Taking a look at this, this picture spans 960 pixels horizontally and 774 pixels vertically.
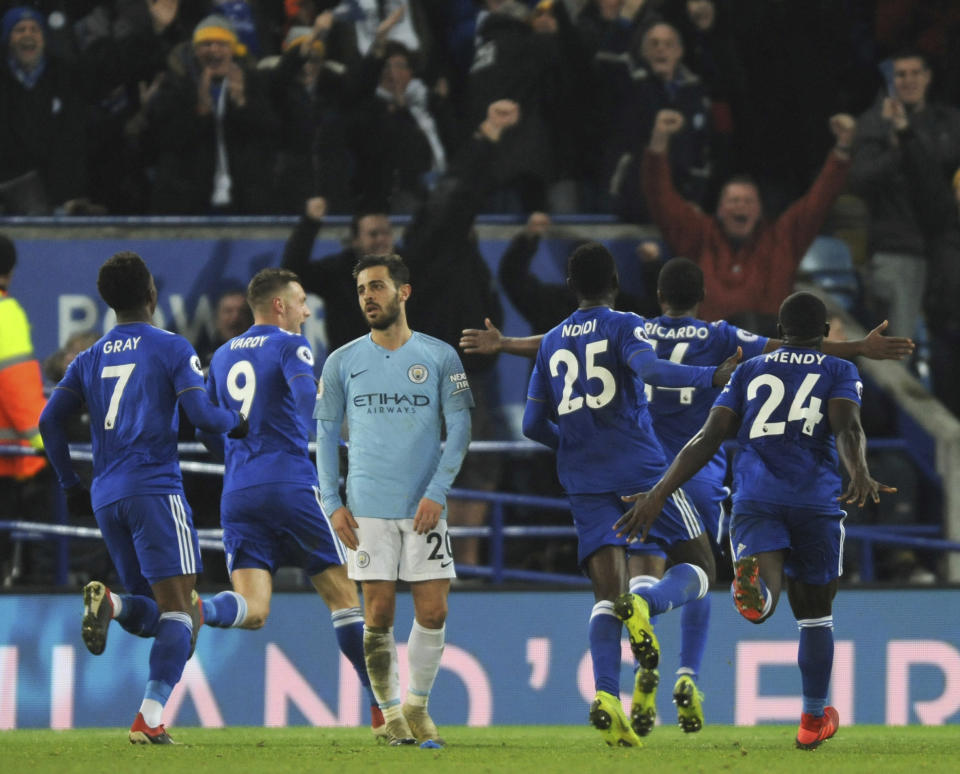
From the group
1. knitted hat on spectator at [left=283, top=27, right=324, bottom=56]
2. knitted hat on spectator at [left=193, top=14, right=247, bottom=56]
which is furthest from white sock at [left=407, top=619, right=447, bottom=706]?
knitted hat on spectator at [left=193, top=14, right=247, bottom=56]

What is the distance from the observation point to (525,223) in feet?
37.7

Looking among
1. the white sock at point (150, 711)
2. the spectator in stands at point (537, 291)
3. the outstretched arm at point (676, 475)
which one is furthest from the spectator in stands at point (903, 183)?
the white sock at point (150, 711)

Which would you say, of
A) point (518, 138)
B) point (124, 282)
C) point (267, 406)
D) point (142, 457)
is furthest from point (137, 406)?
point (518, 138)

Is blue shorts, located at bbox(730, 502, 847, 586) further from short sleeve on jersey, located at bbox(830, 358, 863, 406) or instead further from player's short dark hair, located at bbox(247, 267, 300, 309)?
player's short dark hair, located at bbox(247, 267, 300, 309)

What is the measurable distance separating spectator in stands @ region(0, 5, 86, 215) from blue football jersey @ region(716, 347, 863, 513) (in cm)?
580

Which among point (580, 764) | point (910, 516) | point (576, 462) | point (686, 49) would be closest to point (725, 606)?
point (910, 516)

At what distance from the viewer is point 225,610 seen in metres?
7.88

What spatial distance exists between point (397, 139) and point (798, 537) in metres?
5.30

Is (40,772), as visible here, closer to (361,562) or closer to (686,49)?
(361,562)

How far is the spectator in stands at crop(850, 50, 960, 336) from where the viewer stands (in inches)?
464

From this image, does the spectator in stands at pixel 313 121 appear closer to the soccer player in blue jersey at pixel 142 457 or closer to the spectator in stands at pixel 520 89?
the spectator in stands at pixel 520 89

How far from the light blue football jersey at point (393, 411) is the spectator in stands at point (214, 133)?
15.2ft

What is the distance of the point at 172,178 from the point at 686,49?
3654 mm

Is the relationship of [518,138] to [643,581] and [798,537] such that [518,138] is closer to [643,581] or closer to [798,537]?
[643,581]
